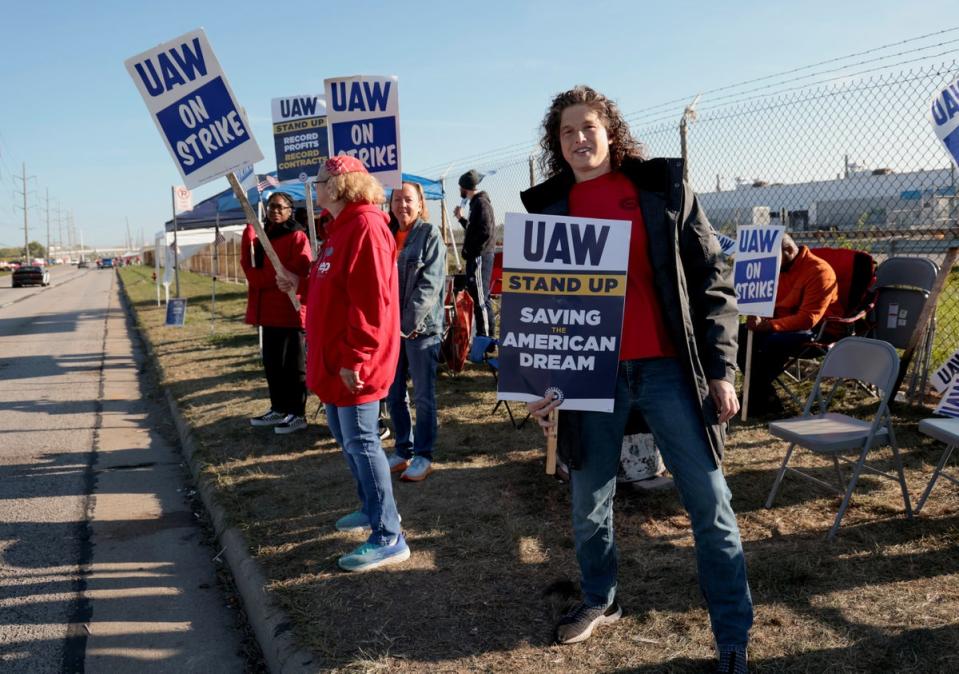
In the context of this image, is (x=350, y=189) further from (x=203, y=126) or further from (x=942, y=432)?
(x=942, y=432)

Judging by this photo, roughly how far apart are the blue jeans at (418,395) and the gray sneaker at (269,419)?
180 centimetres

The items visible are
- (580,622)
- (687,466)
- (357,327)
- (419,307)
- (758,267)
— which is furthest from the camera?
(758,267)

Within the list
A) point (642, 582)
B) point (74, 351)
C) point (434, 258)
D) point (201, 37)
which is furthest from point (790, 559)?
point (74, 351)

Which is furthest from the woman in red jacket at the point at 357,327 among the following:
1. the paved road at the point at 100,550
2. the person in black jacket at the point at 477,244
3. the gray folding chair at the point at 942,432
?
the person in black jacket at the point at 477,244

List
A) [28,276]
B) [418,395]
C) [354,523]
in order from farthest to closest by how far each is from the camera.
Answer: [28,276] → [418,395] → [354,523]

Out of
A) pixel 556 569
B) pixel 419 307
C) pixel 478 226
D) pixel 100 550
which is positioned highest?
pixel 478 226

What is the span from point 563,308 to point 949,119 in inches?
168

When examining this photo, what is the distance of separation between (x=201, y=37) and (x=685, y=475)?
438 cm

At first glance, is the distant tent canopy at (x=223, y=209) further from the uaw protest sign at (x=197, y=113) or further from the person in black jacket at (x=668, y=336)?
the person in black jacket at (x=668, y=336)

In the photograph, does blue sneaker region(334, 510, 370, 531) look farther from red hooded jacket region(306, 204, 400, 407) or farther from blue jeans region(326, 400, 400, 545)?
red hooded jacket region(306, 204, 400, 407)

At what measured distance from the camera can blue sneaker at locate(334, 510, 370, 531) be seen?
428 cm

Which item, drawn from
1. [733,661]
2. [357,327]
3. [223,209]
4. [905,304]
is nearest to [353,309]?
[357,327]

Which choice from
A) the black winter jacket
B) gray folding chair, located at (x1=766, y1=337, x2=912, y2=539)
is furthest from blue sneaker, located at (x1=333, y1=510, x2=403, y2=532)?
the black winter jacket

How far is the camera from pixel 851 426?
4.43 meters
